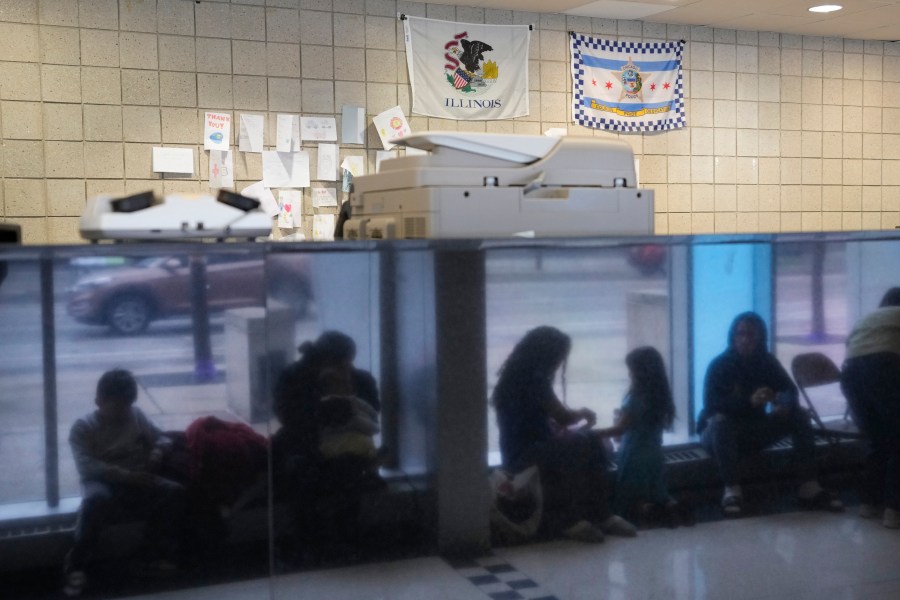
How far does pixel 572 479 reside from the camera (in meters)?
2.03

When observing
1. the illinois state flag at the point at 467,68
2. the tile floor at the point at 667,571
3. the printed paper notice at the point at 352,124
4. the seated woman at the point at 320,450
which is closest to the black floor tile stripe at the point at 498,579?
the tile floor at the point at 667,571

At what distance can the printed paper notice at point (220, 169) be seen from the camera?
177 inches

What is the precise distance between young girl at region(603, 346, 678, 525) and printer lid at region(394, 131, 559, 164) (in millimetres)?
510

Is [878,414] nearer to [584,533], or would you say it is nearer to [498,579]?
[584,533]

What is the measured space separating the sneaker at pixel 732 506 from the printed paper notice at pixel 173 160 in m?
3.07

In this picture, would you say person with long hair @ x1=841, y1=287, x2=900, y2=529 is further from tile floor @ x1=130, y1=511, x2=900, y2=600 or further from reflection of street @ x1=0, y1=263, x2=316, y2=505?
reflection of street @ x1=0, y1=263, x2=316, y2=505

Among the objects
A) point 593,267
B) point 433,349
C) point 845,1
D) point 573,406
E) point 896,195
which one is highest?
point 845,1

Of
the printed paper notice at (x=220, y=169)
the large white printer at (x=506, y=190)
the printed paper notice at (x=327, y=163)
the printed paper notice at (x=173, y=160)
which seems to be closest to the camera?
the large white printer at (x=506, y=190)

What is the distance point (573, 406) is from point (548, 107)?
11.3 feet

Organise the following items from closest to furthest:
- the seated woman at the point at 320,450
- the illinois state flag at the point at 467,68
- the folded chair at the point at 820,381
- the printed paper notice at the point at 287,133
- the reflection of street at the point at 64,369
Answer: the reflection of street at the point at 64,369 < the seated woman at the point at 320,450 < the folded chair at the point at 820,381 < the printed paper notice at the point at 287,133 < the illinois state flag at the point at 467,68

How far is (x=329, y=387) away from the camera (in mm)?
1865

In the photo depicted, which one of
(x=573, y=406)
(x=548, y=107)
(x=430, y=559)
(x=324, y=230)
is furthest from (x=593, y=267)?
(x=548, y=107)

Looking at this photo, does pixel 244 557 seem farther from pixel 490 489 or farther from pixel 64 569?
pixel 490 489

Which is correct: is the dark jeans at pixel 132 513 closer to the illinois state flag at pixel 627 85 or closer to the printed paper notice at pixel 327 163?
the printed paper notice at pixel 327 163
